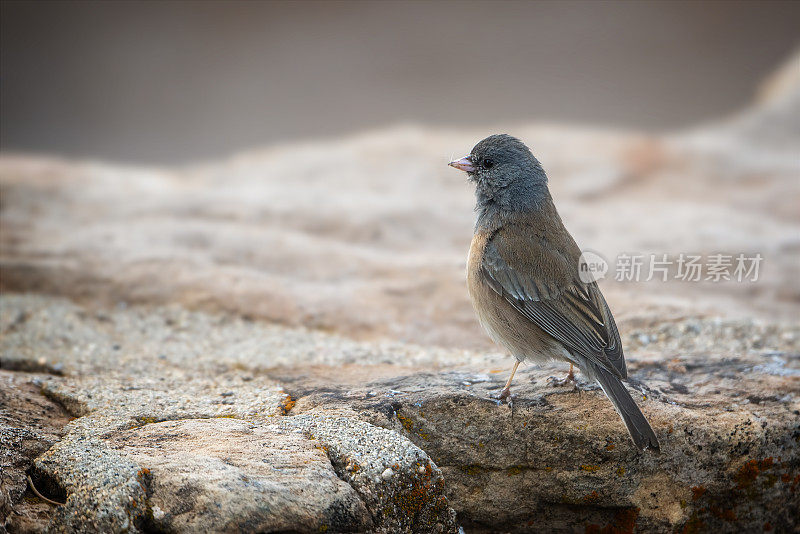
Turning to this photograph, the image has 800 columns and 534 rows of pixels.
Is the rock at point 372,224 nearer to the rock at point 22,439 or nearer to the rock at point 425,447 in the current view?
the rock at point 425,447

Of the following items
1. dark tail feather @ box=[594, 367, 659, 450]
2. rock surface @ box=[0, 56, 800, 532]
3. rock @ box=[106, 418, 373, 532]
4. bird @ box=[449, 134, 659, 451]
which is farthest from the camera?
bird @ box=[449, 134, 659, 451]

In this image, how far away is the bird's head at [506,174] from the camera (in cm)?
405

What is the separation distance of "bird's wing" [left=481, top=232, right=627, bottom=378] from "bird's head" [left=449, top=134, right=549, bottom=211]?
0.85 ft

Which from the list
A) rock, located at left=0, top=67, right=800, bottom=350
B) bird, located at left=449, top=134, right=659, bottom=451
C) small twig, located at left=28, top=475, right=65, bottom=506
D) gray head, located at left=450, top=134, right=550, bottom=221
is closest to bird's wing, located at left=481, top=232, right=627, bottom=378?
bird, located at left=449, top=134, right=659, bottom=451

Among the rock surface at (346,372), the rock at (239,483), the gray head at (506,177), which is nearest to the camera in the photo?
the rock at (239,483)

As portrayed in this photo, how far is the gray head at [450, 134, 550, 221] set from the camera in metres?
4.05

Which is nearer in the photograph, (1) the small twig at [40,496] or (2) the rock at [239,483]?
(2) the rock at [239,483]

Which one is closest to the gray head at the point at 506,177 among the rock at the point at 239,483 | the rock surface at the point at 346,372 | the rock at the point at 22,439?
the rock surface at the point at 346,372

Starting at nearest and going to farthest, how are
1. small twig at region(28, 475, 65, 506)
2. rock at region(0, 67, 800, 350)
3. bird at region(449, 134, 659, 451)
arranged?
small twig at region(28, 475, 65, 506), bird at region(449, 134, 659, 451), rock at region(0, 67, 800, 350)

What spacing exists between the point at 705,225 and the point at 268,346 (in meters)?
5.05

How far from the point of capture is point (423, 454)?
3111 mm

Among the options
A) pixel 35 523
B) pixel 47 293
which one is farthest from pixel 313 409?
pixel 47 293

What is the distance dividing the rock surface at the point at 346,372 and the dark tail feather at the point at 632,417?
237 mm

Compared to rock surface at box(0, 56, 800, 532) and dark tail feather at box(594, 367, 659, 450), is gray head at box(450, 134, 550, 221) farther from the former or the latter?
dark tail feather at box(594, 367, 659, 450)
